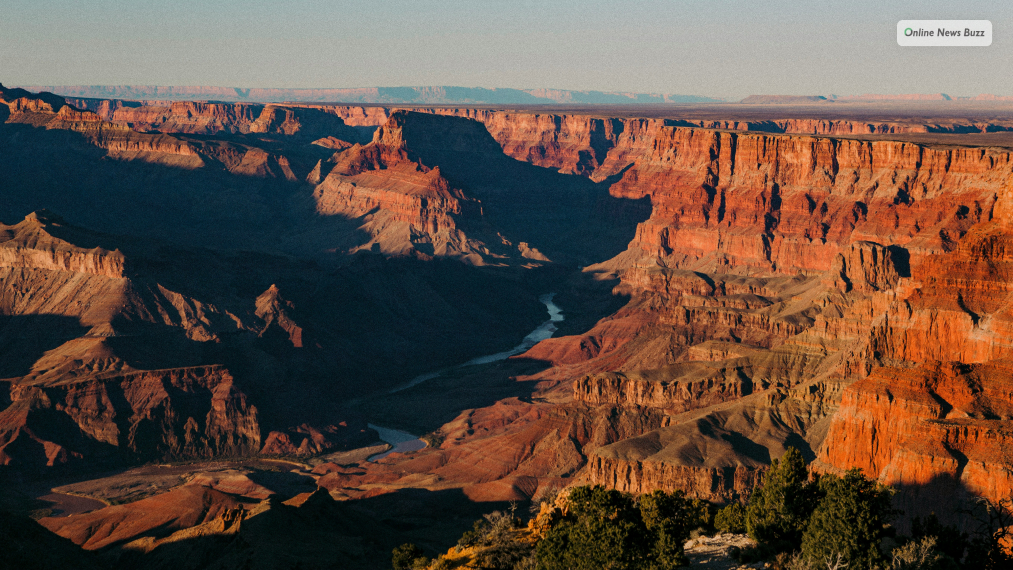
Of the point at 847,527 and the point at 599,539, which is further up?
the point at 847,527

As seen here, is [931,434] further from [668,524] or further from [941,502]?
[668,524]

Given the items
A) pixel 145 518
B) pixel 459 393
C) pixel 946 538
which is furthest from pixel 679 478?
pixel 459 393

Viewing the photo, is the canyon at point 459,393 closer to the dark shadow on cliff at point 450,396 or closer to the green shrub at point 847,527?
the dark shadow on cliff at point 450,396

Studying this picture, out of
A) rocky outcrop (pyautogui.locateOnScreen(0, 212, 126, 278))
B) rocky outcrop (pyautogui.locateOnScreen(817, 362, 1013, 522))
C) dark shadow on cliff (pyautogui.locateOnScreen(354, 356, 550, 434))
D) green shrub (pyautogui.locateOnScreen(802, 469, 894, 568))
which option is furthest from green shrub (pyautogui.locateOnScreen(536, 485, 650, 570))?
rocky outcrop (pyautogui.locateOnScreen(0, 212, 126, 278))

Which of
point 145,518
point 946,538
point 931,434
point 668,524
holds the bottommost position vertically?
point 145,518

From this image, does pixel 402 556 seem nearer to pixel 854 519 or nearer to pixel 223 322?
pixel 854 519

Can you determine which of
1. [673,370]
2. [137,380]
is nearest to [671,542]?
[673,370]

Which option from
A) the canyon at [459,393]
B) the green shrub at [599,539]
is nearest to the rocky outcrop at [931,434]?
the canyon at [459,393]
